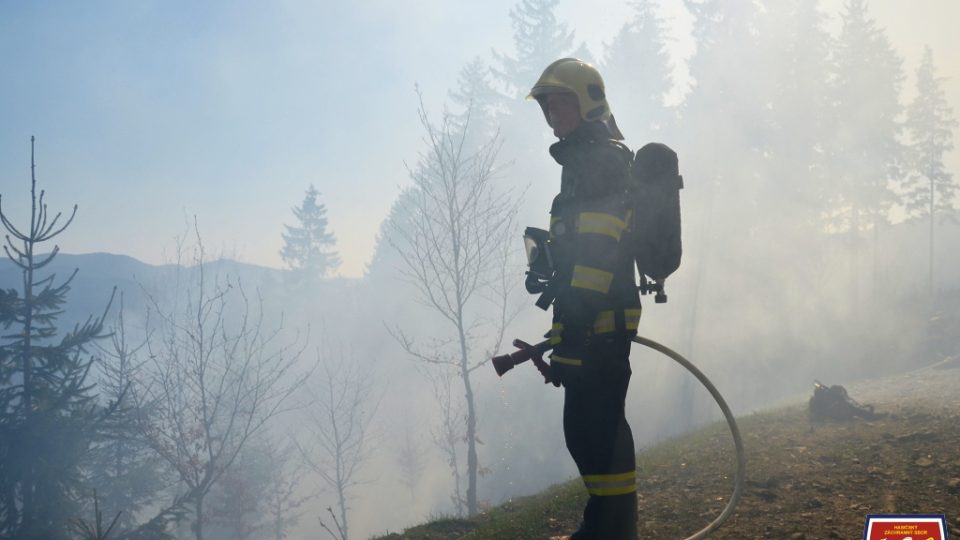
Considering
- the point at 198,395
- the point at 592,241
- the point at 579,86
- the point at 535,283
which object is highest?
the point at 579,86

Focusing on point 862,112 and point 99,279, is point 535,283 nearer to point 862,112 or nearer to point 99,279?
point 862,112

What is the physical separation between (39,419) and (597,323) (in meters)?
16.9

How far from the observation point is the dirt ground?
5148mm

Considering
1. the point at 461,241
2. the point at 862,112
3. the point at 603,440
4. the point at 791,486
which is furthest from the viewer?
the point at 862,112

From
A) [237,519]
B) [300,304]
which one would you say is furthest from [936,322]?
[300,304]

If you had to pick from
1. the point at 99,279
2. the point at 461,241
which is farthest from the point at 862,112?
the point at 99,279

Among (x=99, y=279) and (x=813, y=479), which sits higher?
(x=99, y=279)

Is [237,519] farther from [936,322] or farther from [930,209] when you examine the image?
[930,209]

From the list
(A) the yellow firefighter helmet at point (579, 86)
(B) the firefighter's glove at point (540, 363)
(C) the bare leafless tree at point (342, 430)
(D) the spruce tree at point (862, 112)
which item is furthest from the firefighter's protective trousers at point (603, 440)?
(D) the spruce tree at point (862, 112)

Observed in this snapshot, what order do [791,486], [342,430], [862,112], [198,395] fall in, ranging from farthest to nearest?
1. [342,430]
2. [862,112]
3. [198,395]
4. [791,486]

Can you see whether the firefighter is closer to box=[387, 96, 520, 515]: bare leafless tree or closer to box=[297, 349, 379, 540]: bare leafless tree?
box=[387, 96, 520, 515]: bare leafless tree

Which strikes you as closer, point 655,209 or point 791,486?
point 655,209

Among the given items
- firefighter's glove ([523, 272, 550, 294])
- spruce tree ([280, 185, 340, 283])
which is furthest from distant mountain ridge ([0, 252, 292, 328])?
firefighter's glove ([523, 272, 550, 294])

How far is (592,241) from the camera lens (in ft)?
11.4
